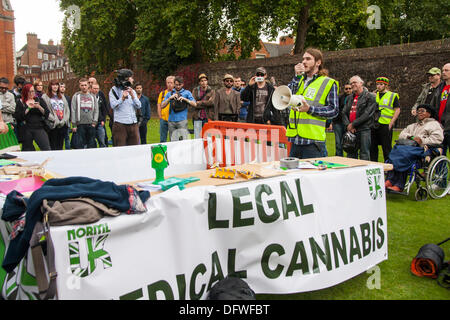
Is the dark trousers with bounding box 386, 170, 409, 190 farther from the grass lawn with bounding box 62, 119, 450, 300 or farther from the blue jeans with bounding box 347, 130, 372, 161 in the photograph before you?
the blue jeans with bounding box 347, 130, 372, 161

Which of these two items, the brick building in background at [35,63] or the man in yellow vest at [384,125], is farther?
the brick building in background at [35,63]

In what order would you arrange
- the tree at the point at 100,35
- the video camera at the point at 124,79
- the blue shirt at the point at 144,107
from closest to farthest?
the video camera at the point at 124,79
the blue shirt at the point at 144,107
the tree at the point at 100,35

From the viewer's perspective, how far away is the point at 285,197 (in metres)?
3.07

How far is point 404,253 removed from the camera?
424 cm

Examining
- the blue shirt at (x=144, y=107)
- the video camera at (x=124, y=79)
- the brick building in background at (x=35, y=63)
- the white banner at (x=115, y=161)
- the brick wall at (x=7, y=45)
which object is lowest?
the white banner at (x=115, y=161)

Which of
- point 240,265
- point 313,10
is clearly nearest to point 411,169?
point 240,265

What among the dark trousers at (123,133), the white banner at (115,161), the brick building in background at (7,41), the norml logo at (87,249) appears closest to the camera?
the norml logo at (87,249)

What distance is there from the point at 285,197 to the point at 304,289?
761 mm

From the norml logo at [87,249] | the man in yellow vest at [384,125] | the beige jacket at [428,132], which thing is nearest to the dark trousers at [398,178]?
the beige jacket at [428,132]

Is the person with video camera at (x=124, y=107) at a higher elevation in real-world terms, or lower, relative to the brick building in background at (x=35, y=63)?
lower

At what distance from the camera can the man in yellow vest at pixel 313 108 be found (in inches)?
172

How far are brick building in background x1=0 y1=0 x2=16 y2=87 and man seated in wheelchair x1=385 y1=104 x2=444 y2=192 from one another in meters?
55.1

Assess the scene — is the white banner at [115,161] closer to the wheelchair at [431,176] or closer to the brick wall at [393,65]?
the wheelchair at [431,176]

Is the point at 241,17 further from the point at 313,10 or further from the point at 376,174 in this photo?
the point at 376,174
